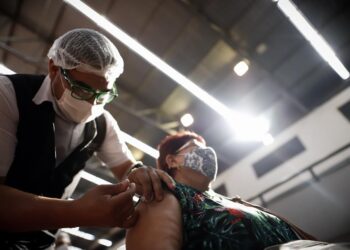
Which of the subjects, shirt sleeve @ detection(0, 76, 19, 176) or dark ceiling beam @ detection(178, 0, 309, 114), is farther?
dark ceiling beam @ detection(178, 0, 309, 114)

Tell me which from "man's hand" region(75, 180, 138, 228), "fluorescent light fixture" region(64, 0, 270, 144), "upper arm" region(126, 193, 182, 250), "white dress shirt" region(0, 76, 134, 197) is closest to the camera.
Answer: "man's hand" region(75, 180, 138, 228)

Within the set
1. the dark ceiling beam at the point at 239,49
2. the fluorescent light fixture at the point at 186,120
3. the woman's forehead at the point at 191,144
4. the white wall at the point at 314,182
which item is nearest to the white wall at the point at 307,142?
the white wall at the point at 314,182

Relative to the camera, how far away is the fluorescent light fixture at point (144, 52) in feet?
9.43

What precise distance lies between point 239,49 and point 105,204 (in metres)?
4.62

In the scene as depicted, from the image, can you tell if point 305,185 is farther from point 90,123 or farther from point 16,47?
point 16,47

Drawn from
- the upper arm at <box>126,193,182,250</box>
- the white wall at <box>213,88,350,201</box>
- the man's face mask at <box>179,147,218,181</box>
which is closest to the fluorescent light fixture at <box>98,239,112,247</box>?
the white wall at <box>213,88,350,201</box>

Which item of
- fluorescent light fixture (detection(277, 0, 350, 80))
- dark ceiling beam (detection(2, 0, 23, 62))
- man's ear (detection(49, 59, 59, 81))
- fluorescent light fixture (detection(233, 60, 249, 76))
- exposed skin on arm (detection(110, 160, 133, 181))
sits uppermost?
dark ceiling beam (detection(2, 0, 23, 62))

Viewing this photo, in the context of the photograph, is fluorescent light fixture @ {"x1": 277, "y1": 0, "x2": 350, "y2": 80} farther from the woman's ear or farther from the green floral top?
the green floral top

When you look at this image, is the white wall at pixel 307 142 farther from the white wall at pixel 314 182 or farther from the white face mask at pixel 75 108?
the white face mask at pixel 75 108

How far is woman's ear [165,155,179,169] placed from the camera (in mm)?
1833

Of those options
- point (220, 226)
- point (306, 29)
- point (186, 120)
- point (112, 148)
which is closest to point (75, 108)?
point (112, 148)

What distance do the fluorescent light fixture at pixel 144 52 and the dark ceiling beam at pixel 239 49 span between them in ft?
3.76

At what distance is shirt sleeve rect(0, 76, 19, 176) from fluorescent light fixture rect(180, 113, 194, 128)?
477 cm

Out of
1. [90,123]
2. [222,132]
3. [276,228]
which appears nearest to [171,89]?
[222,132]
